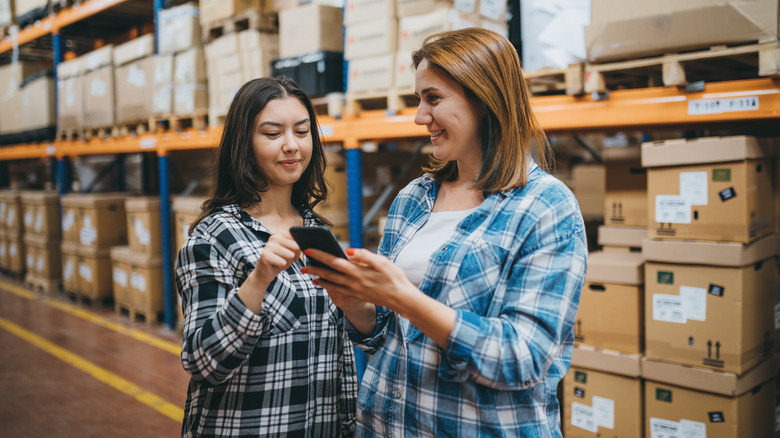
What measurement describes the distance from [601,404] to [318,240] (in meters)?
2.46

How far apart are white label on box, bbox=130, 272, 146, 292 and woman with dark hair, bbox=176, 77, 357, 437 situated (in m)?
5.13


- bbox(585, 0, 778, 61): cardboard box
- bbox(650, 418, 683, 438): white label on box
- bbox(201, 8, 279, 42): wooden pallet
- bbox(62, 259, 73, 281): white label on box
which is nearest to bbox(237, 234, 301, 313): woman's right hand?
bbox(585, 0, 778, 61): cardboard box

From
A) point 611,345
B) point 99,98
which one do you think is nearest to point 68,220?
point 99,98

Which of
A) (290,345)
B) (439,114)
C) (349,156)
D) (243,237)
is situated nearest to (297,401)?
(290,345)

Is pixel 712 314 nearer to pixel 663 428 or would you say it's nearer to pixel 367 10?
pixel 663 428

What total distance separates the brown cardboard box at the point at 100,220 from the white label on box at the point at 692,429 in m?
6.62

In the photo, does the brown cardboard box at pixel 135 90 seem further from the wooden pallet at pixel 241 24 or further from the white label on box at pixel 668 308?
the white label on box at pixel 668 308

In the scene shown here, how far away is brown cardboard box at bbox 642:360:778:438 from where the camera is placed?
2.80m

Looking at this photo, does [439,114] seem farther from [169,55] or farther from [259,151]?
[169,55]

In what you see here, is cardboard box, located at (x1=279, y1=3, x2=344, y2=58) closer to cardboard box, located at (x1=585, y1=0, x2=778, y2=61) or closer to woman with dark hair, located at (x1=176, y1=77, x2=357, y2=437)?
cardboard box, located at (x1=585, y1=0, x2=778, y2=61)

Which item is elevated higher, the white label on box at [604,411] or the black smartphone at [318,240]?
the black smartphone at [318,240]

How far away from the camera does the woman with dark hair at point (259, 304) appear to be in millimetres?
1620

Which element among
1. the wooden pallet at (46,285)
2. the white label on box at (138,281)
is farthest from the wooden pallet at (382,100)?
the wooden pallet at (46,285)

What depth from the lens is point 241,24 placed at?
5.43 meters
